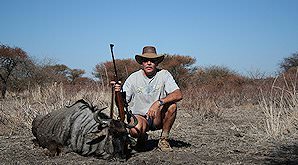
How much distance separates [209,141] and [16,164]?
3639mm

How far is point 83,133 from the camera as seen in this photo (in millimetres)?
6109

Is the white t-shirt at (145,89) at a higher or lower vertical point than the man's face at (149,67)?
lower

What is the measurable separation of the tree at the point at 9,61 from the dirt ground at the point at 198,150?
52.0 feet

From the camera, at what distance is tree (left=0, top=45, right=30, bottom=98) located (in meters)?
23.7

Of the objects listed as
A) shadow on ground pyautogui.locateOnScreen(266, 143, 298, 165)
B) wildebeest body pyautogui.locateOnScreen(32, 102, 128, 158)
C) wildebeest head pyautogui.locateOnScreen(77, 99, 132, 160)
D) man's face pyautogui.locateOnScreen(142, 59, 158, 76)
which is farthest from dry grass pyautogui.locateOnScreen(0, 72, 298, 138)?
wildebeest head pyautogui.locateOnScreen(77, 99, 132, 160)

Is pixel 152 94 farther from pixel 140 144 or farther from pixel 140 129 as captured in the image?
pixel 140 144

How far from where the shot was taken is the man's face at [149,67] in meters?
6.50

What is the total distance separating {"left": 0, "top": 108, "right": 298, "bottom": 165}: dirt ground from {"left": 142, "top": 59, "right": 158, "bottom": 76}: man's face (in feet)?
4.32

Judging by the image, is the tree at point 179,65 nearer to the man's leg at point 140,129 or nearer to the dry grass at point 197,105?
the dry grass at point 197,105

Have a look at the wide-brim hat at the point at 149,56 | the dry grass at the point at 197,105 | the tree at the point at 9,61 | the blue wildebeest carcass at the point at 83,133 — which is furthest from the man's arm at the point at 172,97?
the tree at the point at 9,61

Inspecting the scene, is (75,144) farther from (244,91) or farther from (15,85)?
(15,85)

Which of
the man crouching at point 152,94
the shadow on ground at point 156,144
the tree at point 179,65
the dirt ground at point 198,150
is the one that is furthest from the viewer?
the tree at point 179,65

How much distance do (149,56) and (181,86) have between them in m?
19.2

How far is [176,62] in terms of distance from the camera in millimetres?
30969
